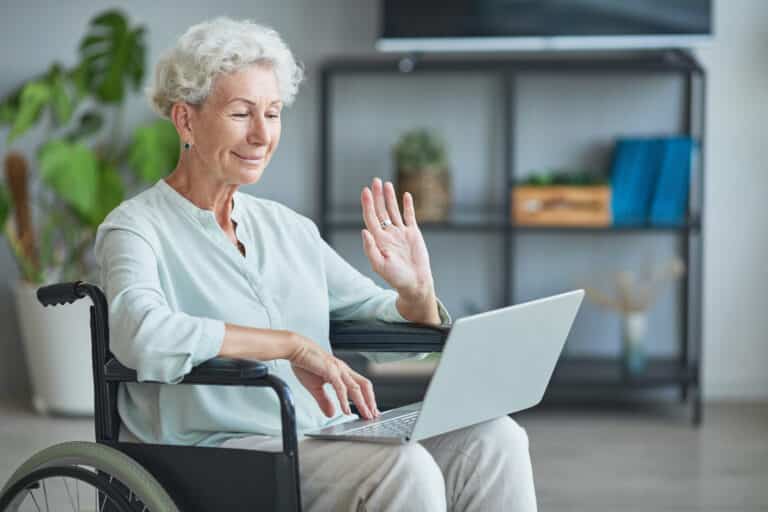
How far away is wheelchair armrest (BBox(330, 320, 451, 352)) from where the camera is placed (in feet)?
6.59

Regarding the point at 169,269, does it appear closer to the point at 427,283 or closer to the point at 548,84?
the point at 427,283

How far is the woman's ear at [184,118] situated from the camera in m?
1.96

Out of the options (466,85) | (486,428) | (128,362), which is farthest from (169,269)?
(466,85)

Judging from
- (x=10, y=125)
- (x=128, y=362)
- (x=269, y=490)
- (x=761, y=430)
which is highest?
(x=10, y=125)

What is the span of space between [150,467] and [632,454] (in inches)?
88.4

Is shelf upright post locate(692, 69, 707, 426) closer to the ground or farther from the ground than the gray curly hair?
closer to the ground

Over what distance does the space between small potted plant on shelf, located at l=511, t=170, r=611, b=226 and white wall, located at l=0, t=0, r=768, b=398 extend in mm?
294

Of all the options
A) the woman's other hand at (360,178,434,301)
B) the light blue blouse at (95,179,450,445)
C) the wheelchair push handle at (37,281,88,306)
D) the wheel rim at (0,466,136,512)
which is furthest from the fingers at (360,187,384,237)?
the wheel rim at (0,466,136,512)

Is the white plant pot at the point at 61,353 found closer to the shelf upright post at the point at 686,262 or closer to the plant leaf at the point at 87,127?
the plant leaf at the point at 87,127

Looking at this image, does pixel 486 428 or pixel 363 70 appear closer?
pixel 486 428

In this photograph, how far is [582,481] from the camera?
337cm

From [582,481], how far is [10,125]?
2.43 metres

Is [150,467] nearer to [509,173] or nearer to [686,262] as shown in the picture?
[509,173]

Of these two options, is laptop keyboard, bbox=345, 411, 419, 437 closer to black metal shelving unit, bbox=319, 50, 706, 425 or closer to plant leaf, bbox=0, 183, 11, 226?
black metal shelving unit, bbox=319, 50, 706, 425
